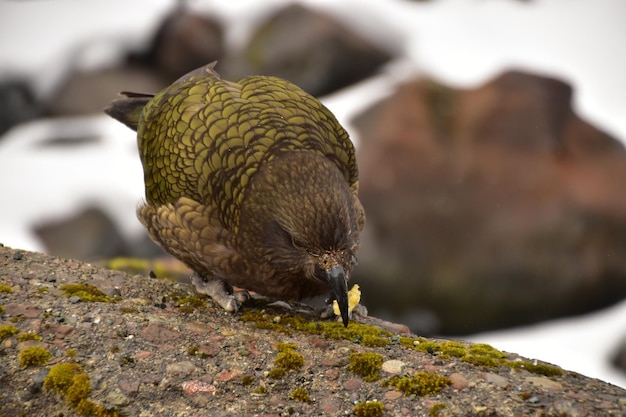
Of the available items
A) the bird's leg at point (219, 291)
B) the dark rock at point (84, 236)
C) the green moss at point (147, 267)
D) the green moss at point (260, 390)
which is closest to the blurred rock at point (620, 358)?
the green moss at point (147, 267)

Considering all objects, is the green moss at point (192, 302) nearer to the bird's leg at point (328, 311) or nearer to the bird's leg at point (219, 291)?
the bird's leg at point (219, 291)

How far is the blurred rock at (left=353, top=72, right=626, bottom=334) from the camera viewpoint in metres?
12.4

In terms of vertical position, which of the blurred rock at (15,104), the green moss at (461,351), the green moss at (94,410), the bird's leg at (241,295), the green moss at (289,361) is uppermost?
the blurred rock at (15,104)

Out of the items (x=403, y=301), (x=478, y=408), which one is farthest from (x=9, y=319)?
(x=403, y=301)

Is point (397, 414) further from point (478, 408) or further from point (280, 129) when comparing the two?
point (280, 129)

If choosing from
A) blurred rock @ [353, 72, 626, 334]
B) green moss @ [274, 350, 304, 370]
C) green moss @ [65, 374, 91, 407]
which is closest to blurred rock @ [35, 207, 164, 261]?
blurred rock @ [353, 72, 626, 334]

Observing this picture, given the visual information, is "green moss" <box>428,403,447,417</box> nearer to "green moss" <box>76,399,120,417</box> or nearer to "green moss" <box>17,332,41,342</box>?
"green moss" <box>76,399,120,417</box>

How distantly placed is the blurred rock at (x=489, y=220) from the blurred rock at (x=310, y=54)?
4.99ft

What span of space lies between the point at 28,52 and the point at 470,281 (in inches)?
409

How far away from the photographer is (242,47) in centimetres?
1462

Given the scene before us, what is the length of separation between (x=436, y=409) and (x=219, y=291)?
218cm

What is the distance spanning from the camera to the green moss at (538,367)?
175 inches

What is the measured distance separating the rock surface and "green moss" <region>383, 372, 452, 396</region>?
0.02 meters

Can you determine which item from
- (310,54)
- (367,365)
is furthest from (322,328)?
(310,54)
